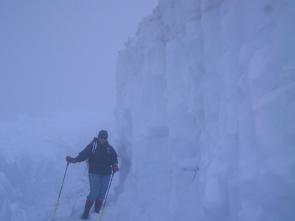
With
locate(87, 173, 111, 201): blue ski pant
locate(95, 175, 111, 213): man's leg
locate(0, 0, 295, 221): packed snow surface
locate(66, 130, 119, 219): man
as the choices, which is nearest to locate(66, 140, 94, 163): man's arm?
locate(66, 130, 119, 219): man

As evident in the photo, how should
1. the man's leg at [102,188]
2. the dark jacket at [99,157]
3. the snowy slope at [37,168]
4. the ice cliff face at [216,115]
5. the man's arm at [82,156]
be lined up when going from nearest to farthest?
1. the ice cliff face at [216,115]
2. the man's arm at [82,156]
3. the dark jacket at [99,157]
4. the man's leg at [102,188]
5. the snowy slope at [37,168]

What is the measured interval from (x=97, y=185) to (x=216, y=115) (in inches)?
143

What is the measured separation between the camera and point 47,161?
38969mm

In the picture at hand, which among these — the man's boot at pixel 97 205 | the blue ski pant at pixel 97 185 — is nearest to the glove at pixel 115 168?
the blue ski pant at pixel 97 185

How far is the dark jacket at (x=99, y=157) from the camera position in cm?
962

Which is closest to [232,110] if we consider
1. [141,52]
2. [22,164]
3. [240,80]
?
[240,80]

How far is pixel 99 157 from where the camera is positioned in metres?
9.66

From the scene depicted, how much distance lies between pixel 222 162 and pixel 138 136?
23.2 ft

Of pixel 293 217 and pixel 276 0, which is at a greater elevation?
pixel 276 0

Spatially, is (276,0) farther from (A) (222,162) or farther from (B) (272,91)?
(A) (222,162)

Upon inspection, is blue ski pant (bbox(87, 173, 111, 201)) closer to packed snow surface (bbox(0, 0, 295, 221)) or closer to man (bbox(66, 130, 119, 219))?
man (bbox(66, 130, 119, 219))

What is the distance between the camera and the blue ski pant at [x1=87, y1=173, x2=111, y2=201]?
9695mm

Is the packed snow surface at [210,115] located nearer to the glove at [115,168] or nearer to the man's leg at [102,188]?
the man's leg at [102,188]

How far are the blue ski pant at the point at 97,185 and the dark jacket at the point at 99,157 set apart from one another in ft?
0.38
